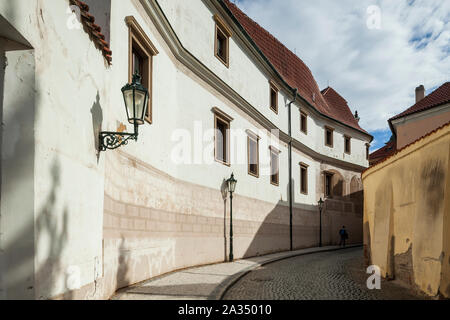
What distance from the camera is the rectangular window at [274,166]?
63.2ft

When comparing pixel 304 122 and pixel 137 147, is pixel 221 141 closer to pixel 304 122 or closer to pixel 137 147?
pixel 137 147

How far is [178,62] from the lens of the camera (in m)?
11.8

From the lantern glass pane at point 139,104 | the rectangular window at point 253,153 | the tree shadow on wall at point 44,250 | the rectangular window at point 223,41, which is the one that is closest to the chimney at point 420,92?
the rectangular window at point 253,153

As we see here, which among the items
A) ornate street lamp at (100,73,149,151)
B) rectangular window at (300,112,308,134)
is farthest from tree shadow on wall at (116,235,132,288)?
rectangular window at (300,112,308,134)

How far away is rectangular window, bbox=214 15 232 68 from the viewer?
14.8 metres

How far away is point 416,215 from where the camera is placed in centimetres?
829

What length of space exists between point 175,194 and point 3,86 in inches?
288

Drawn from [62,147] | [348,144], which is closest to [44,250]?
[62,147]

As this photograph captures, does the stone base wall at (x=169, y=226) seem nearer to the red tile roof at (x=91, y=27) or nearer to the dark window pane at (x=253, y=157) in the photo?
the dark window pane at (x=253, y=157)

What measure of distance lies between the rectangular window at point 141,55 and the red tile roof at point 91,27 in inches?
86.5

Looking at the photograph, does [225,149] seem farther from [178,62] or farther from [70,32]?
[70,32]

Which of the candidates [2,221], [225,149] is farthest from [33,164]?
[225,149]

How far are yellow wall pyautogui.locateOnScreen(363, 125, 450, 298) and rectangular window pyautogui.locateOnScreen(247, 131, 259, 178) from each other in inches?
235

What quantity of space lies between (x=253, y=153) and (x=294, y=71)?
1028 cm
